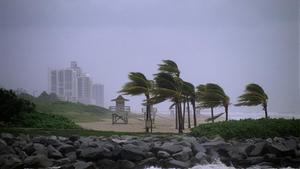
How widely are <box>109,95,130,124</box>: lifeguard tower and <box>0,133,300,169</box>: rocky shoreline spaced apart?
0.20m

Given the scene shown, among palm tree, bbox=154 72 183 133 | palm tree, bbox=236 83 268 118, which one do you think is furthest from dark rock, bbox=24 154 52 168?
palm tree, bbox=236 83 268 118

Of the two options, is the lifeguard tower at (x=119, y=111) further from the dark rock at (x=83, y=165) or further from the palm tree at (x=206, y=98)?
the palm tree at (x=206, y=98)

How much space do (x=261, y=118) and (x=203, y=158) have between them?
91cm

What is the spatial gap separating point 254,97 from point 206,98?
629mm

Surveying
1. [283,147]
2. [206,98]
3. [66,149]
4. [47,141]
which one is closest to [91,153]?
[66,149]

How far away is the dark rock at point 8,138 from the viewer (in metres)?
4.64

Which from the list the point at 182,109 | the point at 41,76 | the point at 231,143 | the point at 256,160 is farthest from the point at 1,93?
the point at 256,160

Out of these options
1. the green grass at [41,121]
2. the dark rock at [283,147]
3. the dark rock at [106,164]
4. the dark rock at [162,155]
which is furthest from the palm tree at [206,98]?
the green grass at [41,121]

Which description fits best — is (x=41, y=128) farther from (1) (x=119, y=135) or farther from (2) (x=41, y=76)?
(1) (x=119, y=135)

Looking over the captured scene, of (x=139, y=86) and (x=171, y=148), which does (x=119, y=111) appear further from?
(x=171, y=148)

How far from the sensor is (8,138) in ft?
15.3

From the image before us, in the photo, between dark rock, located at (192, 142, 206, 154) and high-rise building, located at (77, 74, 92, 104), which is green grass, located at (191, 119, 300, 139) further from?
high-rise building, located at (77, 74, 92, 104)

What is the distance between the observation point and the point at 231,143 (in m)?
4.76

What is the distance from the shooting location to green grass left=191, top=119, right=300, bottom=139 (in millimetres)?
4766
